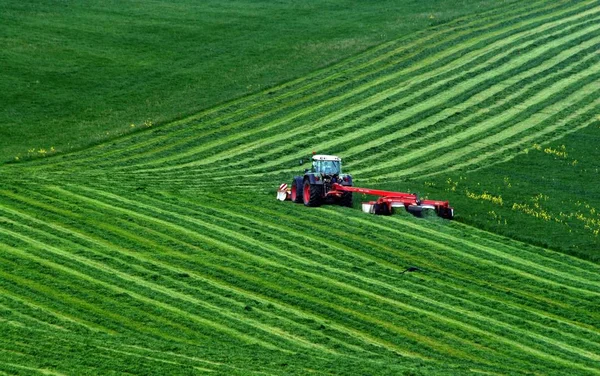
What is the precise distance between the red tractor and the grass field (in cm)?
61

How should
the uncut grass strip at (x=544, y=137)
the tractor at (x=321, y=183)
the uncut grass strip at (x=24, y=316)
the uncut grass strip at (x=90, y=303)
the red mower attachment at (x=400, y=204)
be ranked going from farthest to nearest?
1. the uncut grass strip at (x=544, y=137)
2. the tractor at (x=321, y=183)
3. the red mower attachment at (x=400, y=204)
4. the uncut grass strip at (x=90, y=303)
5. the uncut grass strip at (x=24, y=316)

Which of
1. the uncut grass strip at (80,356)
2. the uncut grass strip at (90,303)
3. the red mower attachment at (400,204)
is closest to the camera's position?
the uncut grass strip at (80,356)

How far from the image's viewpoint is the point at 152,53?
72562 mm

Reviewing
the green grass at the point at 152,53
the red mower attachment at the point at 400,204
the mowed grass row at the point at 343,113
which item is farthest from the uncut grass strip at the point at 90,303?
the green grass at the point at 152,53

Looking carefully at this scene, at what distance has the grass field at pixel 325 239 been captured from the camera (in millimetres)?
31297

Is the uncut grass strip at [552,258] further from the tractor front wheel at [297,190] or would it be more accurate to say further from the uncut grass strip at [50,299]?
the uncut grass strip at [50,299]

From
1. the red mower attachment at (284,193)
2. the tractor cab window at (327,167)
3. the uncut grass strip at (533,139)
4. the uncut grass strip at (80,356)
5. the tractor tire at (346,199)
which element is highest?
the uncut grass strip at (533,139)

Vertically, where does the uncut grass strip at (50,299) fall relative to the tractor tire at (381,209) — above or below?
below

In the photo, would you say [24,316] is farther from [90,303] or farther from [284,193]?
[284,193]

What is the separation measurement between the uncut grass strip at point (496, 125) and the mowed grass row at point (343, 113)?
278cm

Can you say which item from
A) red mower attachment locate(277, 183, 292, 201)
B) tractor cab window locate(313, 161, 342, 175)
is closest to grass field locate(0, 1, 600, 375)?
red mower attachment locate(277, 183, 292, 201)

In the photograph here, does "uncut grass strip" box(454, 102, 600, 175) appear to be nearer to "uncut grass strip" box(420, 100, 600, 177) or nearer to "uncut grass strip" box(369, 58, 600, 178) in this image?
"uncut grass strip" box(420, 100, 600, 177)

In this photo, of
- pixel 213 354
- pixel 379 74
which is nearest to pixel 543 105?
pixel 379 74

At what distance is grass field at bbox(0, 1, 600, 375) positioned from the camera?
31.3 meters
